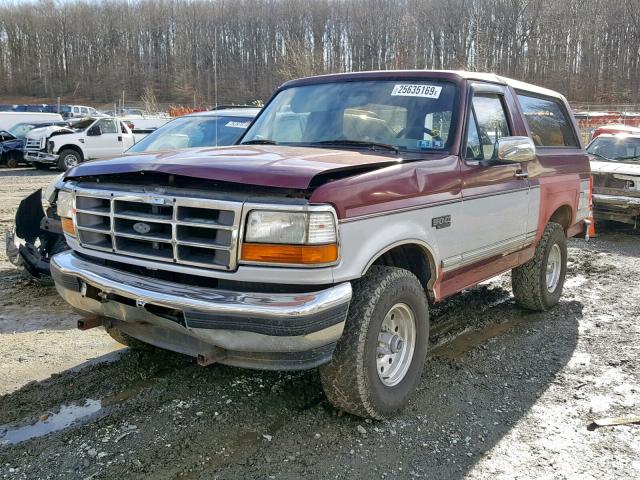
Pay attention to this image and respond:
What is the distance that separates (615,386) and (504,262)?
4.00 ft

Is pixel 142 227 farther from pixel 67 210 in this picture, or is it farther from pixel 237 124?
pixel 237 124

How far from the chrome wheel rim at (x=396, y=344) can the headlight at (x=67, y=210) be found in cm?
201

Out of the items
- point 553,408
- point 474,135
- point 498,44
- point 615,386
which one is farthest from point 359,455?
point 498,44

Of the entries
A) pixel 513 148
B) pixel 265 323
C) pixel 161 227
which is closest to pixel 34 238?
pixel 161 227

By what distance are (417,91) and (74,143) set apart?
18.2 metres

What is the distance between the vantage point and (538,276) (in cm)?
558

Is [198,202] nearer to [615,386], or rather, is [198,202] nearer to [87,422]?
[87,422]

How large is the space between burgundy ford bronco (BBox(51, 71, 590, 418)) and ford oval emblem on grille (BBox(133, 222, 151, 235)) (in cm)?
1

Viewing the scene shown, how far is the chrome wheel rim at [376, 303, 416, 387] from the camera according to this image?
3.57 meters

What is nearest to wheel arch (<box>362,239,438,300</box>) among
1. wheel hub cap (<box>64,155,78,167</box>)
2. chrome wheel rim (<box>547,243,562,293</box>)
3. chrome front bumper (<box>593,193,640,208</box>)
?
chrome wheel rim (<box>547,243,562,293</box>)

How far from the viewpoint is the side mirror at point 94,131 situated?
65.9ft

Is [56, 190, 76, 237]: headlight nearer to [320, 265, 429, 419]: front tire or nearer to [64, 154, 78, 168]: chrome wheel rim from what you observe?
[320, 265, 429, 419]: front tire

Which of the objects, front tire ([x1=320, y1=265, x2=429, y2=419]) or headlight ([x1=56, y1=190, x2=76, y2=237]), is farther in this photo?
headlight ([x1=56, y1=190, x2=76, y2=237])

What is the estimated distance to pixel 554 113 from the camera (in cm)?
599
